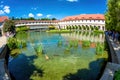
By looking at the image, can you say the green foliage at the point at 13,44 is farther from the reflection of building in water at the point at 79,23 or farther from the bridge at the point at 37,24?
the bridge at the point at 37,24

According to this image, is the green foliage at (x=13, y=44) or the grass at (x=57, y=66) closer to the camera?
the grass at (x=57, y=66)

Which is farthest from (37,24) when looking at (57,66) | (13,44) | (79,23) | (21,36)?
(57,66)

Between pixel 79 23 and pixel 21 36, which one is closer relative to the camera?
pixel 21 36

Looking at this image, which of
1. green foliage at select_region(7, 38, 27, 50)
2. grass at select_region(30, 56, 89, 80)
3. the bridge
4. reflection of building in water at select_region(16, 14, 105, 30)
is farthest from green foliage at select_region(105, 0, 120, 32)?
the bridge

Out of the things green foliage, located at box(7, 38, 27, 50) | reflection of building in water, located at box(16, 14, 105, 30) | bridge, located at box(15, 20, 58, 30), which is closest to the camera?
green foliage, located at box(7, 38, 27, 50)

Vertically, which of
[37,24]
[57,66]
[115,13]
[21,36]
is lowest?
[57,66]

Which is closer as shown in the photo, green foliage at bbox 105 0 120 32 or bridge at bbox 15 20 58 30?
green foliage at bbox 105 0 120 32

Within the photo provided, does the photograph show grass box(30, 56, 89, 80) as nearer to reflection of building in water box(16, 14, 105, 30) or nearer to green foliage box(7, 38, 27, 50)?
green foliage box(7, 38, 27, 50)

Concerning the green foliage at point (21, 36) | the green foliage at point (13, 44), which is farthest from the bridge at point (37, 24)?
the green foliage at point (13, 44)

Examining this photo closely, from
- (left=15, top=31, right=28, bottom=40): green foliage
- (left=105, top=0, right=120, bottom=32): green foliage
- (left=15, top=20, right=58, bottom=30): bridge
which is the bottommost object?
(left=15, top=31, right=28, bottom=40): green foliage

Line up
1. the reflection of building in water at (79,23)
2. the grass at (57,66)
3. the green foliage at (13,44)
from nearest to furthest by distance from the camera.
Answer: the grass at (57,66)
the green foliage at (13,44)
the reflection of building in water at (79,23)

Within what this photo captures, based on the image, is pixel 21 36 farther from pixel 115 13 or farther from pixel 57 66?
pixel 57 66

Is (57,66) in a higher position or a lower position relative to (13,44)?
lower

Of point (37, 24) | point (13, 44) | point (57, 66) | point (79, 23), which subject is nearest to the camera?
point (57, 66)
